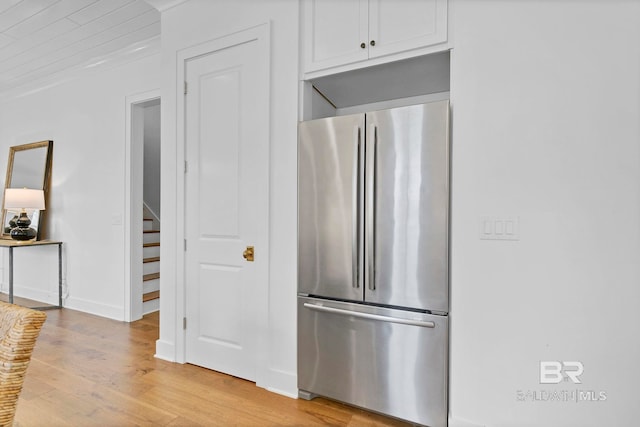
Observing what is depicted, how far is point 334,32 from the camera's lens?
2.08 metres

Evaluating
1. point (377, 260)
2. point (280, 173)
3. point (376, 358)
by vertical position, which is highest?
point (280, 173)

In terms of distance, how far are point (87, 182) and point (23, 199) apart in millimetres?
688

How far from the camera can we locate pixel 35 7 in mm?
2738

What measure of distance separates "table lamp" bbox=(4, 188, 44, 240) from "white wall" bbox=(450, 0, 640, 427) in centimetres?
449

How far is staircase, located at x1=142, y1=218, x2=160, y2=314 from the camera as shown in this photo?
4.00m

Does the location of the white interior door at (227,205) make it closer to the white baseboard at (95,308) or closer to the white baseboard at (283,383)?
the white baseboard at (283,383)

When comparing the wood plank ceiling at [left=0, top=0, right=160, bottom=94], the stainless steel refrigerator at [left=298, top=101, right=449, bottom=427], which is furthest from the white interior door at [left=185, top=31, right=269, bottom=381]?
the wood plank ceiling at [left=0, top=0, right=160, bottom=94]

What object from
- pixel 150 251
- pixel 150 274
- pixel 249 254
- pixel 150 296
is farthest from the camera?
pixel 150 251

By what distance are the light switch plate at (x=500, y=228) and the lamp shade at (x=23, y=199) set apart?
4.62 meters

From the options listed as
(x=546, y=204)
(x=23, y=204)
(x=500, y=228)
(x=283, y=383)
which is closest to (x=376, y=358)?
(x=283, y=383)

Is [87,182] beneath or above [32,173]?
beneath

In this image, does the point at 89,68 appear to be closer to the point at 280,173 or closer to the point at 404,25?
the point at 280,173

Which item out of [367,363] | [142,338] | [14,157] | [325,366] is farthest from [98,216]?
[367,363]

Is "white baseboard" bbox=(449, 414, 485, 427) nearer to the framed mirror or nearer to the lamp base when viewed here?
the lamp base
